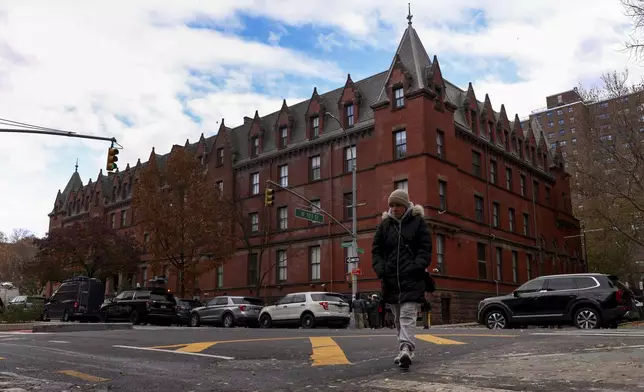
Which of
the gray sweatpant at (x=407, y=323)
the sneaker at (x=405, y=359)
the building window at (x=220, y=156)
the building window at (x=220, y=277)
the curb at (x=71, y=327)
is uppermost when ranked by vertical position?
the building window at (x=220, y=156)

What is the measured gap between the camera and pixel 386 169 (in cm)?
3653

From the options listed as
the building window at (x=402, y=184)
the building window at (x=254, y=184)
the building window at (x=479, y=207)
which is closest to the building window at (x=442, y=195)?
the building window at (x=402, y=184)

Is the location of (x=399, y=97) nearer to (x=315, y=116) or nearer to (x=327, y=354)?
(x=315, y=116)

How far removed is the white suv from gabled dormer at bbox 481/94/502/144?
2323 cm

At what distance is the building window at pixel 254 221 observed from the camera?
45000mm

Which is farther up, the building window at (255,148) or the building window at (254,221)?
the building window at (255,148)

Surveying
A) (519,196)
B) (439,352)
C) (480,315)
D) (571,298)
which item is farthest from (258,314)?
(519,196)

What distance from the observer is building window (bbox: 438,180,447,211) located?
35969 millimetres

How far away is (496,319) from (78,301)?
74.1ft

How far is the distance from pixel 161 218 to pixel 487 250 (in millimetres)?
22098

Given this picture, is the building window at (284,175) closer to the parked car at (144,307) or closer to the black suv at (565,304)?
the parked car at (144,307)

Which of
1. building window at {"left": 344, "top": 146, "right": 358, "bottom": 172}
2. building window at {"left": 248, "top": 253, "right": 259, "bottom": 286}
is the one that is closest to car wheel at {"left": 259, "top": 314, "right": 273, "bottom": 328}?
building window at {"left": 344, "top": 146, "right": 358, "bottom": 172}

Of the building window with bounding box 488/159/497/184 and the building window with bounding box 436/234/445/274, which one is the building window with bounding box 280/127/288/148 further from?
the building window with bounding box 488/159/497/184

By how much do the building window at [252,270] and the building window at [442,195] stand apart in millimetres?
15415
